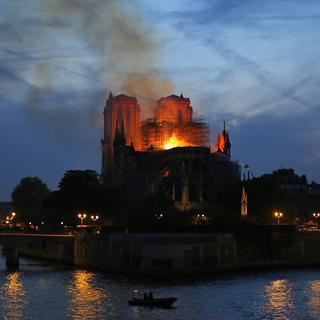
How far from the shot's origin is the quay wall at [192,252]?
3027 inches

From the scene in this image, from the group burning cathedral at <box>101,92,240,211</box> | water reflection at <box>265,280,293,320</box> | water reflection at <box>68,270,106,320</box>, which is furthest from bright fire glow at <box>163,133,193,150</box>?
water reflection at <box>265,280,293,320</box>

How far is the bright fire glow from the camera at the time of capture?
7431 inches

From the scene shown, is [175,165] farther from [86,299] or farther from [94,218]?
[86,299]

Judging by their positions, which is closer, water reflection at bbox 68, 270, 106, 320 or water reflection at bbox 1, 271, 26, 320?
water reflection at bbox 68, 270, 106, 320

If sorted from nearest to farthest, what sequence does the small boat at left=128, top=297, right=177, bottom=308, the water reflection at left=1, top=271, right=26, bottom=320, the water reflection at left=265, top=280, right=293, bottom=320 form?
the water reflection at left=265, top=280, right=293, bottom=320, the water reflection at left=1, top=271, right=26, bottom=320, the small boat at left=128, top=297, right=177, bottom=308

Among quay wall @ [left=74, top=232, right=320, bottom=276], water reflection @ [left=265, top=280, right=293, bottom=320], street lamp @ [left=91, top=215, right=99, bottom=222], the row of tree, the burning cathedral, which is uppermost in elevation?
the burning cathedral

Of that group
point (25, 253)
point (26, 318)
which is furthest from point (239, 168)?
point (26, 318)

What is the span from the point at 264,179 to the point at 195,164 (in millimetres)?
21738

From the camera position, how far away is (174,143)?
621 feet

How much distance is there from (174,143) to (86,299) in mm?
128435

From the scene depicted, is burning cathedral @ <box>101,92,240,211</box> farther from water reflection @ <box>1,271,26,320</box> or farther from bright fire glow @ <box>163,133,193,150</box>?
water reflection @ <box>1,271,26,320</box>

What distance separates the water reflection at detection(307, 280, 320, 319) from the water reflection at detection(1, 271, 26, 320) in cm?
1960

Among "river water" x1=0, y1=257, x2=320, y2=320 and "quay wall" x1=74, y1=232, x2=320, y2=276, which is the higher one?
"quay wall" x1=74, y1=232, x2=320, y2=276

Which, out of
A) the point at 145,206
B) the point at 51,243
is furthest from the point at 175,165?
the point at 51,243
